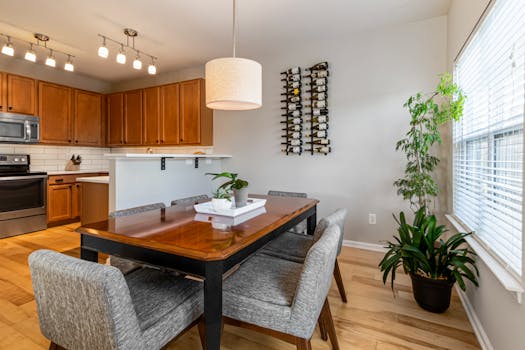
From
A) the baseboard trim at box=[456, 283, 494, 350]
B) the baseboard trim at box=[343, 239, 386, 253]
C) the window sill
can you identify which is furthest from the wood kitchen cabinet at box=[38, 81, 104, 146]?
the baseboard trim at box=[456, 283, 494, 350]

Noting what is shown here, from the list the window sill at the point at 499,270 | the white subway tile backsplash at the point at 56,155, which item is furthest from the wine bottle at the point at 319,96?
the white subway tile backsplash at the point at 56,155

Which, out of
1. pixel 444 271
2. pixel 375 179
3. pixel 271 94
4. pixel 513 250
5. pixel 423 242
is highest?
pixel 271 94

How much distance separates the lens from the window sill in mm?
1188

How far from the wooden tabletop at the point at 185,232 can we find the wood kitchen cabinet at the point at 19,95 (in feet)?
12.3

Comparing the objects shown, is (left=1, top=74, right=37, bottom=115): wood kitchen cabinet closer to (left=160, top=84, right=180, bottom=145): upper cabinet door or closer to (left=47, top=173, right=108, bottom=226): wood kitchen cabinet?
(left=47, top=173, right=108, bottom=226): wood kitchen cabinet

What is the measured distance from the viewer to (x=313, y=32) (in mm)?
3256

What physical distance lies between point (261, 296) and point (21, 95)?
4.78 meters

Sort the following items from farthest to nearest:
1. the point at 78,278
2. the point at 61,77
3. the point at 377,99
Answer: the point at 61,77 < the point at 377,99 < the point at 78,278

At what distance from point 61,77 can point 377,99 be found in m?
5.08

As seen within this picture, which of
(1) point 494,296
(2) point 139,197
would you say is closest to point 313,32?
(2) point 139,197

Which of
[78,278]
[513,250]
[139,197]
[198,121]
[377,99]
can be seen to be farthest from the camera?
[198,121]

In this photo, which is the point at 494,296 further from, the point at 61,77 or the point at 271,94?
the point at 61,77

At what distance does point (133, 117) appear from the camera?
15.8 feet

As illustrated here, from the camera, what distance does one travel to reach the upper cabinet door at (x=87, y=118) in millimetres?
4688
